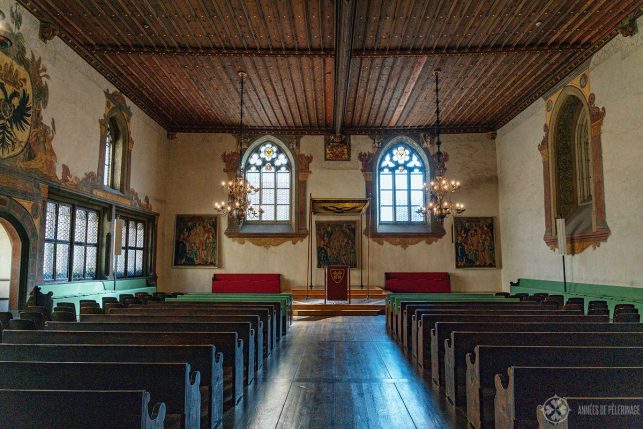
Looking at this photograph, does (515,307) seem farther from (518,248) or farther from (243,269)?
(243,269)

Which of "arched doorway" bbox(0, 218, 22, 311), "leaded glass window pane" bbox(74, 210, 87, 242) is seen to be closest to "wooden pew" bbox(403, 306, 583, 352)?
"arched doorway" bbox(0, 218, 22, 311)

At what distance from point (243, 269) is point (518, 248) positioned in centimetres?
909

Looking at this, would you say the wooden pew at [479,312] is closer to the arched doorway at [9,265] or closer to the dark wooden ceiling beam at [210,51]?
the dark wooden ceiling beam at [210,51]

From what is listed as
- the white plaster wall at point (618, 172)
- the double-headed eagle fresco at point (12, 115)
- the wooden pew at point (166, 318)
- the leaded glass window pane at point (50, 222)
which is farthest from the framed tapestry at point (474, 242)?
the double-headed eagle fresco at point (12, 115)

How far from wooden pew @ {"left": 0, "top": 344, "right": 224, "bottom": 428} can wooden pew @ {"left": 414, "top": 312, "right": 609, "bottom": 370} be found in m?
2.56

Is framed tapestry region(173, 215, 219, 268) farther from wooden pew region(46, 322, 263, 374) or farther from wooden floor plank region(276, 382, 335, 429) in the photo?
wooden floor plank region(276, 382, 335, 429)

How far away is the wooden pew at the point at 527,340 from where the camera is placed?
3971mm

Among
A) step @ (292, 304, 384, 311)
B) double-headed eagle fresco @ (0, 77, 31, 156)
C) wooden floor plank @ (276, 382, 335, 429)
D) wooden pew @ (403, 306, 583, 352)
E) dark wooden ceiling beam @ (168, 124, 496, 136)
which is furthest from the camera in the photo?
dark wooden ceiling beam @ (168, 124, 496, 136)

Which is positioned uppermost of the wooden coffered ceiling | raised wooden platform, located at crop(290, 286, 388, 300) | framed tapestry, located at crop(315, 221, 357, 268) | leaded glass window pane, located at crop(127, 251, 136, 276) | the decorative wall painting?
the wooden coffered ceiling

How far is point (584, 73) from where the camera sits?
34.2 feet

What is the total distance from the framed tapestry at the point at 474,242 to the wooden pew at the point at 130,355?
43.7 ft

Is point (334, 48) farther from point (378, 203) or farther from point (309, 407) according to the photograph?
point (309, 407)

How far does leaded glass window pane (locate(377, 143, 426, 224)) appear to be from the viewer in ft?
53.0

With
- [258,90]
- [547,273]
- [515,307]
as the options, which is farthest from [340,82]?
[547,273]
